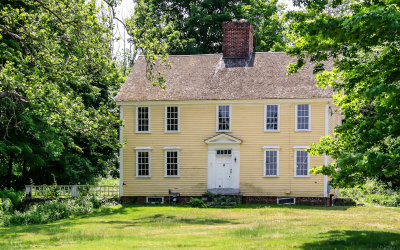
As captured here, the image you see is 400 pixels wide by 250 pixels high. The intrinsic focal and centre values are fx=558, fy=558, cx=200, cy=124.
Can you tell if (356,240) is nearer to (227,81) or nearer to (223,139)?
(223,139)

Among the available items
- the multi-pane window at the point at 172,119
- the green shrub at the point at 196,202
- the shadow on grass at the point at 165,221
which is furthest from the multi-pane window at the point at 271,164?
the shadow on grass at the point at 165,221

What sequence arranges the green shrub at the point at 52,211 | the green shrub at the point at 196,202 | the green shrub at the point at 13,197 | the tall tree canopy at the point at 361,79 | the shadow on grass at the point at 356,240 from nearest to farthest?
the tall tree canopy at the point at 361,79
the shadow on grass at the point at 356,240
the green shrub at the point at 52,211
the green shrub at the point at 13,197
the green shrub at the point at 196,202

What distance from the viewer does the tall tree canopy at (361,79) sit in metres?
13.2

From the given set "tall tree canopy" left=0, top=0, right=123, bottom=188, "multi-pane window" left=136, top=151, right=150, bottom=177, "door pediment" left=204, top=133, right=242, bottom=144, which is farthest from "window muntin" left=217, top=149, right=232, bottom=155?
"tall tree canopy" left=0, top=0, right=123, bottom=188

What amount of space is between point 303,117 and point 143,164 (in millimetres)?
9620

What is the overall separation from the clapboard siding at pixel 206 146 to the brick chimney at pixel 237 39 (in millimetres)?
4623

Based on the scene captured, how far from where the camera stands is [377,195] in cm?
3291

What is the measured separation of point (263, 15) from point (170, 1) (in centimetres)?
829

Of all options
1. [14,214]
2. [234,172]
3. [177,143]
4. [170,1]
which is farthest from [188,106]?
[170,1]

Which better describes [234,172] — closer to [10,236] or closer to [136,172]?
[136,172]

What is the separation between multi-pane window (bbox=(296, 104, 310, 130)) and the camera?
31.1 meters

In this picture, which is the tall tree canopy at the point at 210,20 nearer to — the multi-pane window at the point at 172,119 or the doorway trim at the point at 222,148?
the multi-pane window at the point at 172,119

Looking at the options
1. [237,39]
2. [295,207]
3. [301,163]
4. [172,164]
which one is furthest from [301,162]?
[237,39]

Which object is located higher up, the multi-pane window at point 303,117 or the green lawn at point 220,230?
the multi-pane window at point 303,117
